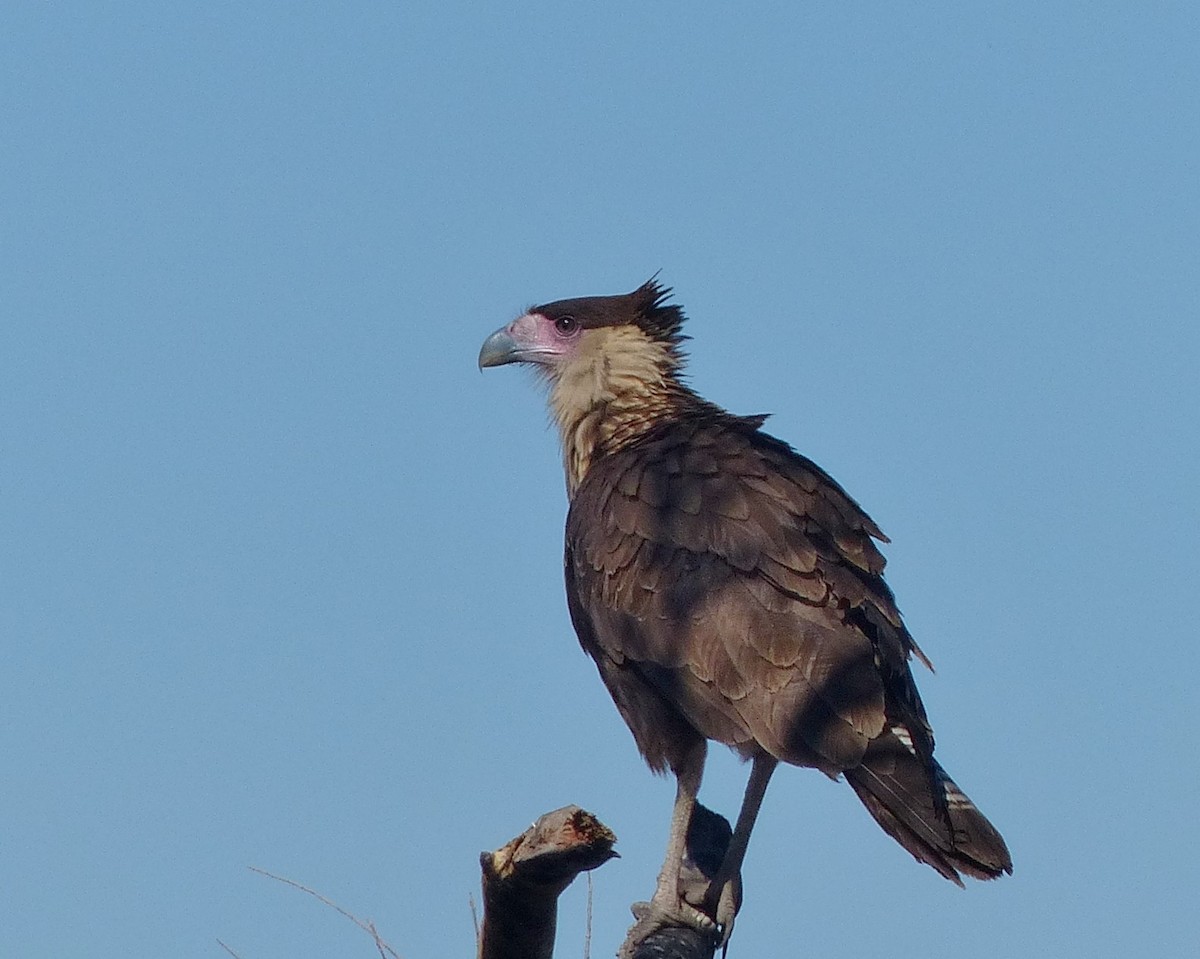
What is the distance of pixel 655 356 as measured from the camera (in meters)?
6.72

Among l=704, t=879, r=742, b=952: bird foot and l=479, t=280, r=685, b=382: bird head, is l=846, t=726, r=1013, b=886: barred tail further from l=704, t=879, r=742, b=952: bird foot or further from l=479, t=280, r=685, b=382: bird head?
l=479, t=280, r=685, b=382: bird head

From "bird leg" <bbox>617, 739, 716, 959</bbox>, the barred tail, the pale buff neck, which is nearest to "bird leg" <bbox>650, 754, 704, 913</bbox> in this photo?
"bird leg" <bbox>617, 739, 716, 959</bbox>

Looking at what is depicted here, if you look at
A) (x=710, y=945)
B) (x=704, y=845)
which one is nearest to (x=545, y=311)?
(x=704, y=845)

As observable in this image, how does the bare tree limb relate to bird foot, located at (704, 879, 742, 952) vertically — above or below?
below

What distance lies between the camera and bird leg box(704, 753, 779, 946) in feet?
16.7

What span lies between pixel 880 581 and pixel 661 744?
918mm

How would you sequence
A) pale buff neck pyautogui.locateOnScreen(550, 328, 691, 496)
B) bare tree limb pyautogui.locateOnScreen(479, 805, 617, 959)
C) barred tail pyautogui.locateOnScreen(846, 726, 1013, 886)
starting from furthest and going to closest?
pale buff neck pyautogui.locateOnScreen(550, 328, 691, 496) → barred tail pyautogui.locateOnScreen(846, 726, 1013, 886) → bare tree limb pyautogui.locateOnScreen(479, 805, 617, 959)

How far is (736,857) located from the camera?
524cm

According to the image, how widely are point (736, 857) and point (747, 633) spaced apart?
726 mm

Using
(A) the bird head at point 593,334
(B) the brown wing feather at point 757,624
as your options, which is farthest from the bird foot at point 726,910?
(A) the bird head at point 593,334

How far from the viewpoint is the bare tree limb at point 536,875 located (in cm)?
336

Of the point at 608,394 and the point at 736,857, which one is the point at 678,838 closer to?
the point at 736,857

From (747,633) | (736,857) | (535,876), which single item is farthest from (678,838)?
(535,876)

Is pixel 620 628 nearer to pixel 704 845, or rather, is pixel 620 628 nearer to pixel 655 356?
pixel 704 845
